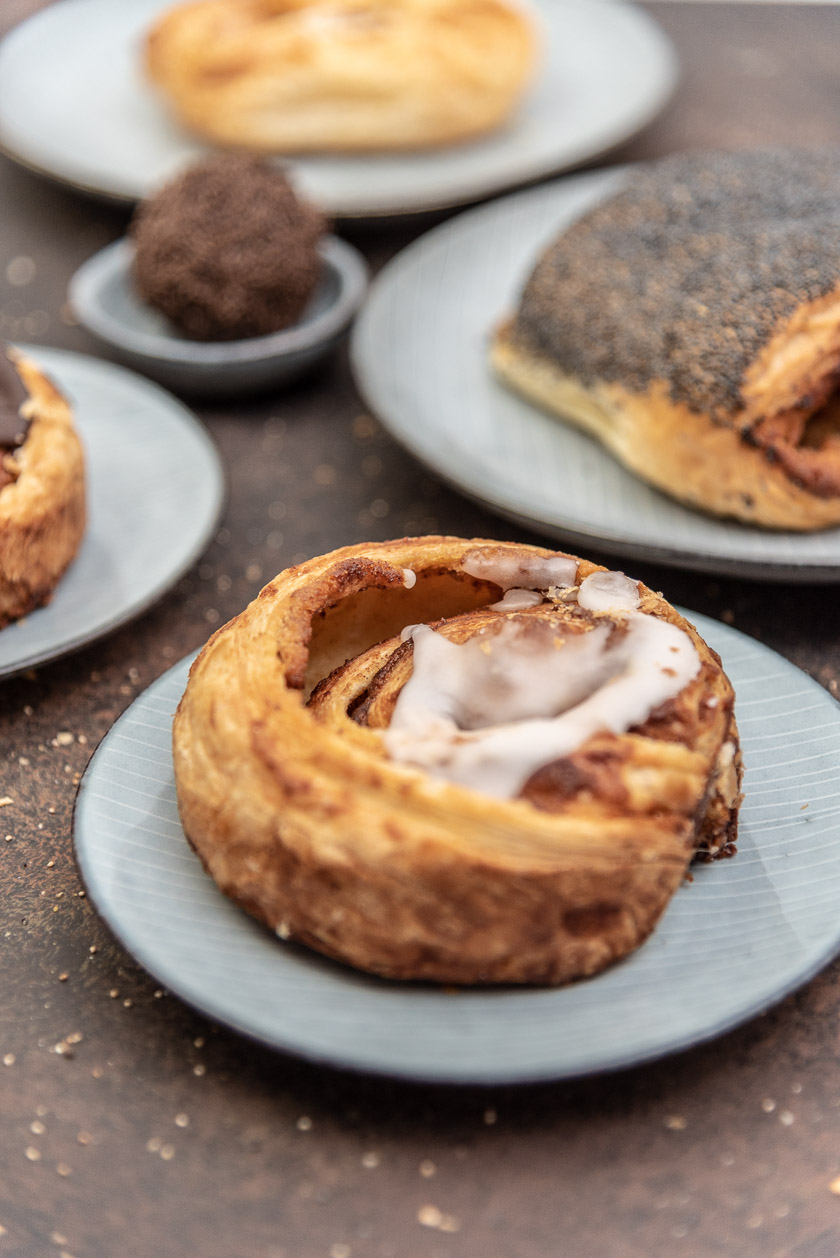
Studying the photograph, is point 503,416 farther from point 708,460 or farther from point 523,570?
point 523,570

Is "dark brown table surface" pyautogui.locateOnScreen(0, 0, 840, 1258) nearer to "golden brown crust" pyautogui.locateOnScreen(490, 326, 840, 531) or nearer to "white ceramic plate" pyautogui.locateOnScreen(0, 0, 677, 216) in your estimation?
"golden brown crust" pyautogui.locateOnScreen(490, 326, 840, 531)

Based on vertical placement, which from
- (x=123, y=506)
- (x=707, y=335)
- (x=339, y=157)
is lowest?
(x=123, y=506)

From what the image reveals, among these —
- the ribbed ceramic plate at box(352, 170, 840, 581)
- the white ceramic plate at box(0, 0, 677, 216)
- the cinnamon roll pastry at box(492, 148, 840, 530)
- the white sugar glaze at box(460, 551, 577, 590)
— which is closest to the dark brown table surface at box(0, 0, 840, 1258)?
the white sugar glaze at box(460, 551, 577, 590)

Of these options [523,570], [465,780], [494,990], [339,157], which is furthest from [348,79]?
[494,990]

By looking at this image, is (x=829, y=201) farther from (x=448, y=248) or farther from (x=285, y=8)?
(x=285, y=8)

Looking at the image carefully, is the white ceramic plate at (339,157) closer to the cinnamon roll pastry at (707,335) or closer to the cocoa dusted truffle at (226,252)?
the cocoa dusted truffle at (226,252)

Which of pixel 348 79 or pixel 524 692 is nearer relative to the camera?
pixel 524 692
